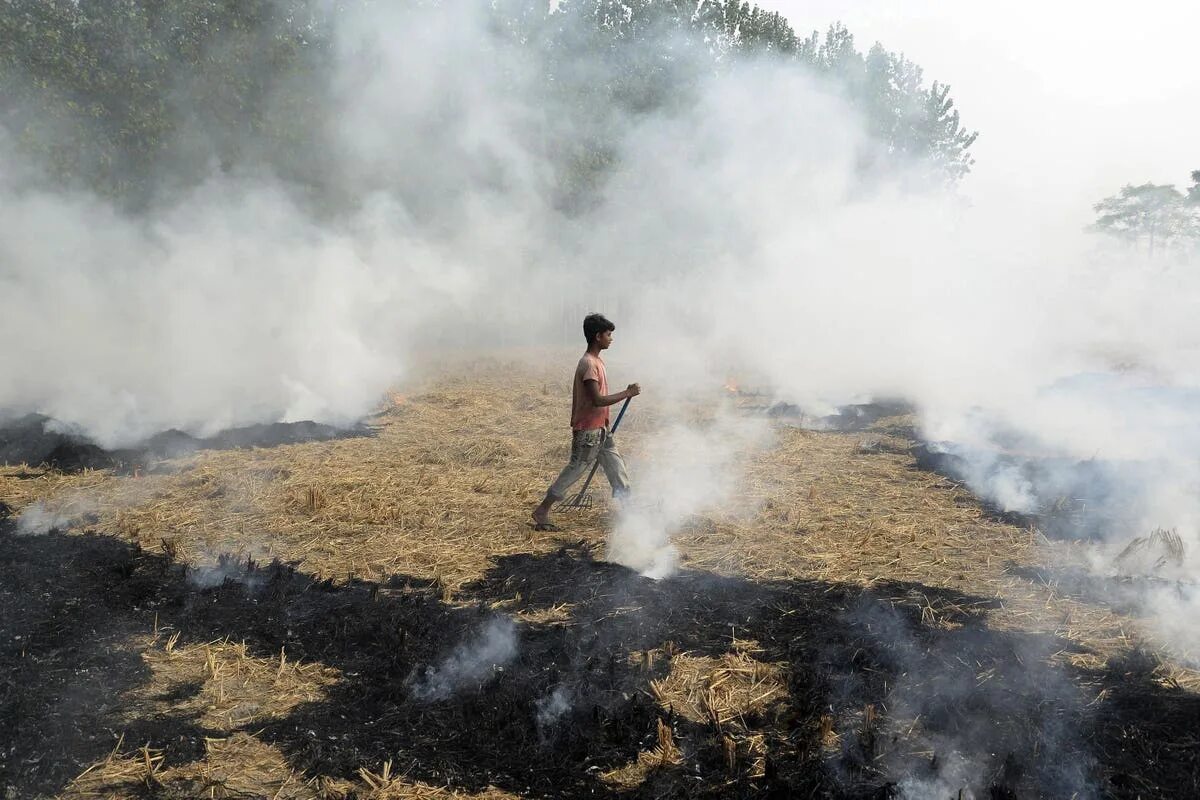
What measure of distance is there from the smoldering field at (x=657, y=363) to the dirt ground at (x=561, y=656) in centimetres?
3

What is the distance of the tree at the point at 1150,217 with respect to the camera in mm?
41625

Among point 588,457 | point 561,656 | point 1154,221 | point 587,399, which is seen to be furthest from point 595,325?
point 1154,221

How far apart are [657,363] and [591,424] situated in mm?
10187

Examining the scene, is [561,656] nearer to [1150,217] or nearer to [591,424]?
[591,424]

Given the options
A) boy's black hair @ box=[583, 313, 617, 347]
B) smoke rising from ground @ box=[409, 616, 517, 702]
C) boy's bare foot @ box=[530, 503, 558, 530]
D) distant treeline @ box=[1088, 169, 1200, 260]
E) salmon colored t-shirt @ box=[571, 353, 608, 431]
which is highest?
distant treeline @ box=[1088, 169, 1200, 260]

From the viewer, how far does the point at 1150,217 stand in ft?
142

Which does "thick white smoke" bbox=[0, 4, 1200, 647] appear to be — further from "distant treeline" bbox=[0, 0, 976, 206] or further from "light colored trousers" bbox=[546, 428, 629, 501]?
"light colored trousers" bbox=[546, 428, 629, 501]

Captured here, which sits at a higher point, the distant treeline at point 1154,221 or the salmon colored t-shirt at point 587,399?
the distant treeline at point 1154,221

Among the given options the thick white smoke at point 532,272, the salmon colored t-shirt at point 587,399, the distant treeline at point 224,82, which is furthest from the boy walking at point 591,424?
the distant treeline at point 224,82

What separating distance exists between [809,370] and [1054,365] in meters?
4.91

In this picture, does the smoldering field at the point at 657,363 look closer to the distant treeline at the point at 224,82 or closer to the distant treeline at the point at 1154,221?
the distant treeline at the point at 224,82

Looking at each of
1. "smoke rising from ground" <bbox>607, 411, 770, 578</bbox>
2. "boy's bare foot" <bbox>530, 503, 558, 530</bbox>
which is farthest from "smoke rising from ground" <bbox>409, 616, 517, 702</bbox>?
"boy's bare foot" <bbox>530, 503, 558, 530</bbox>

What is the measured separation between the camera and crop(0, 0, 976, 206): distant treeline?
1045cm

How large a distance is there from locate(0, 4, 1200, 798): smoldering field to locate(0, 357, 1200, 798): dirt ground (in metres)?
0.03
